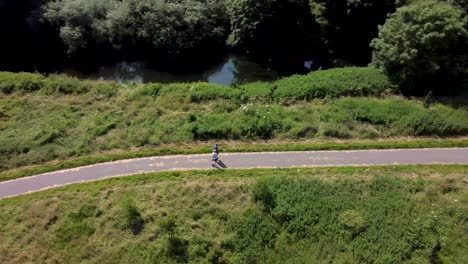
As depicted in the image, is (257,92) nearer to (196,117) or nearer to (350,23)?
(196,117)

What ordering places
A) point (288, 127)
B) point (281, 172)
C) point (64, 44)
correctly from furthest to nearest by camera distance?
point (64, 44) → point (288, 127) → point (281, 172)

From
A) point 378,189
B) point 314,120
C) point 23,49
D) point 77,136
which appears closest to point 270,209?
point 378,189

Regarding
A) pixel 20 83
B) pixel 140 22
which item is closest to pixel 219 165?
pixel 140 22

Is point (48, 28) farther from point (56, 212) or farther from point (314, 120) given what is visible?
point (314, 120)

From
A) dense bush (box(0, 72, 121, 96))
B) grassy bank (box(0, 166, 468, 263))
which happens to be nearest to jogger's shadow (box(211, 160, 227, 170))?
grassy bank (box(0, 166, 468, 263))

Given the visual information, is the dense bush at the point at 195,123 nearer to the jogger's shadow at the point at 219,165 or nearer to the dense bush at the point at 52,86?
the dense bush at the point at 52,86

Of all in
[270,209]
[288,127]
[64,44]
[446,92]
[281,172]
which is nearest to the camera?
[270,209]
